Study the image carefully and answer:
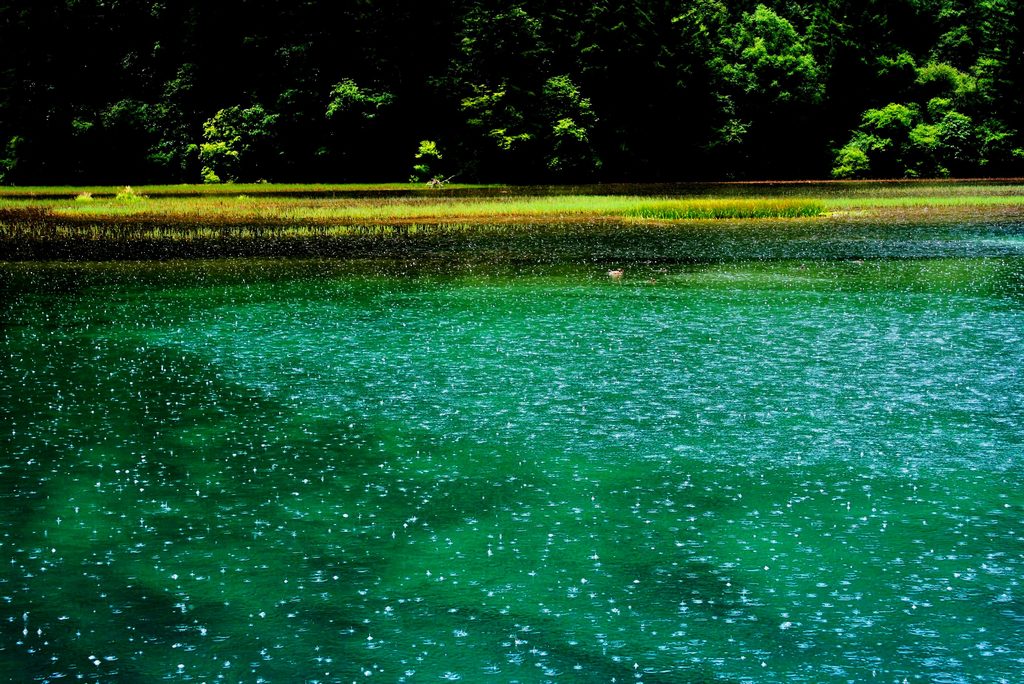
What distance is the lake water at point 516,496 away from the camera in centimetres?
605

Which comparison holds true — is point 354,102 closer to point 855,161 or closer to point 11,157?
point 11,157

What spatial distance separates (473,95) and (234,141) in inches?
476

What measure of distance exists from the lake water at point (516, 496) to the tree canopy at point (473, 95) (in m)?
41.9

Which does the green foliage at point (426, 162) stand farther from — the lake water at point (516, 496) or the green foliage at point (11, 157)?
the lake water at point (516, 496)

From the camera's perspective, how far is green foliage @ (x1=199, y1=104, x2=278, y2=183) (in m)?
55.9

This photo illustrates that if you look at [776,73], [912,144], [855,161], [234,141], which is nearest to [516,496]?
[234,141]

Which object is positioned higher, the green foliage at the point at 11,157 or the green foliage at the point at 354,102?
the green foliage at the point at 354,102

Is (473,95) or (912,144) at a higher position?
(473,95)

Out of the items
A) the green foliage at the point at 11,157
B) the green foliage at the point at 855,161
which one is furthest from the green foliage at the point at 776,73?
the green foliage at the point at 11,157

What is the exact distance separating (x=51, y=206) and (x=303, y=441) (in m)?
32.3

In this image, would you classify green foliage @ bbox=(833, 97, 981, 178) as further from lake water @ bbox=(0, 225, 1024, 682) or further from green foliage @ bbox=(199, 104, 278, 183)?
lake water @ bbox=(0, 225, 1024, 682)

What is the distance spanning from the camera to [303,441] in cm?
1016

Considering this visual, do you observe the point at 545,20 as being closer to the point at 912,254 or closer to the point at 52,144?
the point at 52,144

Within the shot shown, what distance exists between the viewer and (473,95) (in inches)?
2279
